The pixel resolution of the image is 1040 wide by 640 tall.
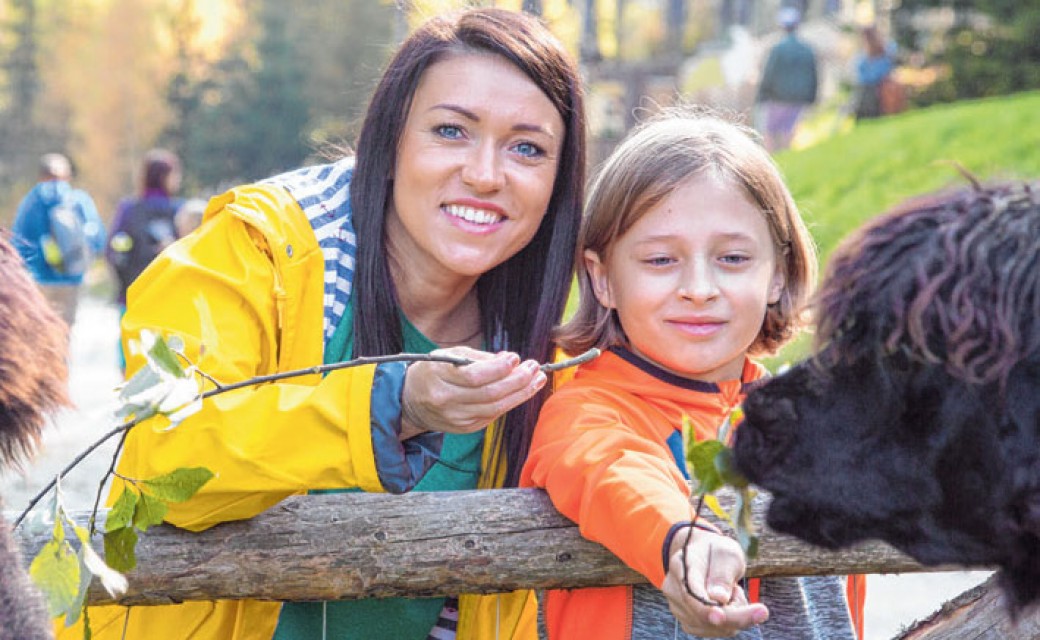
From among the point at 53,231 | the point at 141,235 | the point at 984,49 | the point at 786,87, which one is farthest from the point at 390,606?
the point at 984,49

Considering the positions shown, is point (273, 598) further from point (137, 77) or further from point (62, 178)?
point (137, 77)

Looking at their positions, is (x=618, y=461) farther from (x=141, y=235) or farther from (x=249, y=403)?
(x=141, y=235)

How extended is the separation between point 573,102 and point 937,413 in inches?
62.0

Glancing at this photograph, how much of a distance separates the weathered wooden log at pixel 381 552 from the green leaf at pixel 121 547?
0.38 ft

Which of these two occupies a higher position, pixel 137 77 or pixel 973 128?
pixel 973 128

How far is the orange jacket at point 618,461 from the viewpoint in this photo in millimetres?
2568

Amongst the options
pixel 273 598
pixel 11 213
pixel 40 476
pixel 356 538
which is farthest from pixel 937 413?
pixel 11 213

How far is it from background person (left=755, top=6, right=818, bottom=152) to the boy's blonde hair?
13.9m

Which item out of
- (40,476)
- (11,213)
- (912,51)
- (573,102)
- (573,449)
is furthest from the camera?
(11,213)

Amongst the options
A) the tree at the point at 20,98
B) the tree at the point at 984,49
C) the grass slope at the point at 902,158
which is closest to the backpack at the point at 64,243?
the grass slope at the point at 902,158

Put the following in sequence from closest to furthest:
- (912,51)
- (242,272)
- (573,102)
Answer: (242,272) < (573,102) < (912,51)

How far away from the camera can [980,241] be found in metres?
2.16

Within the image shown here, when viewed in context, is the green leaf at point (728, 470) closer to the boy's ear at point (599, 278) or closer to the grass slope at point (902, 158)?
the boy's ear at point (599, 278)

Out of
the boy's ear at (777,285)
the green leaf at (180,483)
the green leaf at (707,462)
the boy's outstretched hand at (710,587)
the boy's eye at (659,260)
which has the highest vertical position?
the boy's eye at (659,260)
